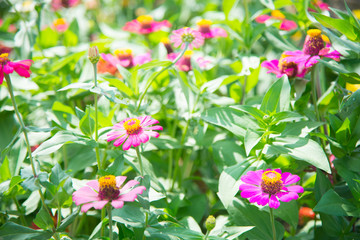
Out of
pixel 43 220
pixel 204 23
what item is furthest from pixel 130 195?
pixel 204 23

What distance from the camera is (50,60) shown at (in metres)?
1.46

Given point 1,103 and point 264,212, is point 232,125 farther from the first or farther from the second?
point 1,103

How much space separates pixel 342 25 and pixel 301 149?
1.18 ft

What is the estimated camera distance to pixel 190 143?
1.15 meters

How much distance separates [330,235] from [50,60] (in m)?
1.20

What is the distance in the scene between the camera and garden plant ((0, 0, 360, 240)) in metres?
0.80

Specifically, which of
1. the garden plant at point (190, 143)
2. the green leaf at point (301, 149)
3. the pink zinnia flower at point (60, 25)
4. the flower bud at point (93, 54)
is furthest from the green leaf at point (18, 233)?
the pink zinnia flower at point (60, 25)

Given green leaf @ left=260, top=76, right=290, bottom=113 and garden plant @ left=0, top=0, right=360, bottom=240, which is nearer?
garden plant @ left=0, top=0, right=360, bottom=240

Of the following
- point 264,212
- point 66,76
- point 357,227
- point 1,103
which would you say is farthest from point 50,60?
point 357,227

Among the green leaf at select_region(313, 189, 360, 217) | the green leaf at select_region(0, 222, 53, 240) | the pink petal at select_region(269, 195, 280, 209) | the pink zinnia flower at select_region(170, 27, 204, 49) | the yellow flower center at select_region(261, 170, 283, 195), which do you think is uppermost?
the pink zinnia flower at select_region(170, 27, 204, 49)

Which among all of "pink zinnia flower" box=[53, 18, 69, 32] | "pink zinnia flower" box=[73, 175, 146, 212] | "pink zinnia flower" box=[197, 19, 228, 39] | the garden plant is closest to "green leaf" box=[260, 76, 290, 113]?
the garden plant

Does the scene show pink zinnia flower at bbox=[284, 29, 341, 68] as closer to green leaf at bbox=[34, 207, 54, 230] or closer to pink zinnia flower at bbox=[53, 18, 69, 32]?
green leaf at bbox=[34, 207, 54, 230]

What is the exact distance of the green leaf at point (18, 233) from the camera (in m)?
0.79

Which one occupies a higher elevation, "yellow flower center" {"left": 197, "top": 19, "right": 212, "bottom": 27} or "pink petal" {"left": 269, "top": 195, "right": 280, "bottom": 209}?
"yellow flower center" {"left": 197, "top": 19, "right": 212, "bottom": 27}
